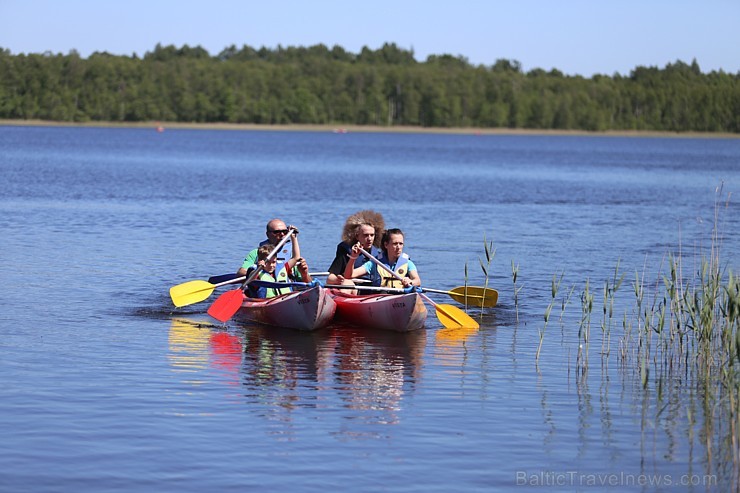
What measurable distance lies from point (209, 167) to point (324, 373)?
54870 millimetres

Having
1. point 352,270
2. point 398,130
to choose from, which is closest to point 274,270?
point 352,270

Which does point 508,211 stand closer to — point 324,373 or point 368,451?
point 324,373

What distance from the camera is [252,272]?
15.8 meters

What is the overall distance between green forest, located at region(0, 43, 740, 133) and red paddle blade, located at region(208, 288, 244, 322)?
145552mm

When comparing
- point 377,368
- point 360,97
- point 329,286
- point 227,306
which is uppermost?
point 360,97

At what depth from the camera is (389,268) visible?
15.5 m

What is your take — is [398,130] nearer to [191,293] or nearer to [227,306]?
[191,293]

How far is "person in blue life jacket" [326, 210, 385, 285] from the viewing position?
50.2 ft

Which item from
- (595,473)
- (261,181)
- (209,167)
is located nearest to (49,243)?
(595,473)

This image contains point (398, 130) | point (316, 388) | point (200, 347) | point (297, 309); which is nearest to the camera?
point (316, 388)

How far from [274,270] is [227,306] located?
82 centimetres

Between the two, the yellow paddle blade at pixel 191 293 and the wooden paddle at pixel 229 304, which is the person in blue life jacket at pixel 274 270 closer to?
the wooden paddle at pixel 229 304

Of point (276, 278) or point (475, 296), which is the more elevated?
point (276, 278)

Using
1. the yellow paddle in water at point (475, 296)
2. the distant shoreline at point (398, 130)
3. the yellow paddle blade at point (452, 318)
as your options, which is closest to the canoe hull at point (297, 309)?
the yellow paddle blade at point (452, 318)
